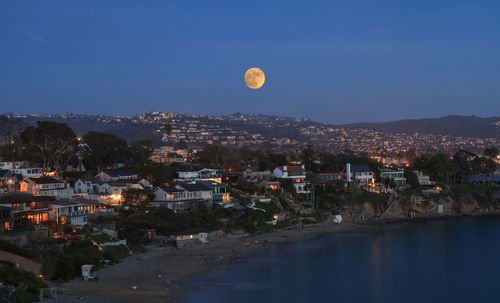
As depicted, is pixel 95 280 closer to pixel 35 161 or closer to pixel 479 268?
pixel 479 268

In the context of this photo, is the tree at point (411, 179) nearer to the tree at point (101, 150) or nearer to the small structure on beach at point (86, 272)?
the tree at point (101, 150)

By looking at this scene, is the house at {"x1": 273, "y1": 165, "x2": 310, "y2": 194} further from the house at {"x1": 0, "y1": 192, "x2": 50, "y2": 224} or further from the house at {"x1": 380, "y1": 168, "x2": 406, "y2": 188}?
the house at {"x1": 0, "y1": 192, "x2": 50, "y2": 224}

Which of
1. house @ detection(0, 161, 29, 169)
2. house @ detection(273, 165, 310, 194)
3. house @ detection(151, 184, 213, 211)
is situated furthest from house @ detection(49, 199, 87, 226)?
house @ detection(273, 165, 310, 194)

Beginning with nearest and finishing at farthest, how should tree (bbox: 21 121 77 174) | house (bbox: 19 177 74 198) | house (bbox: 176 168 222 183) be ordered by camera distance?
house (bbox: 19 177 74 198), tree (bbox: 21 121 77 174), house (bbox: 176 168 222 183)

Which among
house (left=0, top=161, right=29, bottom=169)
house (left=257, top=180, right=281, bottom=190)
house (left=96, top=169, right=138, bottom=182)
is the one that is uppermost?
house (left=0, top=161, right=29, bottom=169)

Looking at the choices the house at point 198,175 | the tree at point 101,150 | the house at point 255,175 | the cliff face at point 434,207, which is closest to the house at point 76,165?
the tree at point 101,150

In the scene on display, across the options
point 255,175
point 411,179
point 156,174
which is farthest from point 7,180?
point 411,179

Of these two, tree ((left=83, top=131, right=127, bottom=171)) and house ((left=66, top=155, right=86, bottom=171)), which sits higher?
tree ((left=83, top=131, right=127, bottom=171))
